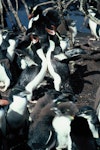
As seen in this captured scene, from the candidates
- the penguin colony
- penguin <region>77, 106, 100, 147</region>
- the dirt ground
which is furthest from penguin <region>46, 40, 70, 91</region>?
penguin <region>77, 106, 100, 147</region>

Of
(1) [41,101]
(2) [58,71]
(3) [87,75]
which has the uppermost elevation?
(1) [41,101]

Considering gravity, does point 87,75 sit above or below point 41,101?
below

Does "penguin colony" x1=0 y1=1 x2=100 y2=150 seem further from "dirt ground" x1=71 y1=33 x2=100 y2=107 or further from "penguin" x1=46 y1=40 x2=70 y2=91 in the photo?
"dirt ground" x1=71 y1=33 x2=100 y2=107

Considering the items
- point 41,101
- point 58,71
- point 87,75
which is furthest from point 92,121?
point 87,75

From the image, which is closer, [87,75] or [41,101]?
[41,101]

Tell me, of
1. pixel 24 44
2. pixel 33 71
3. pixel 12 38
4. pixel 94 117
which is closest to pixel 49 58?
pixel 33 71

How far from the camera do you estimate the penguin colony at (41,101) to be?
16.4ft

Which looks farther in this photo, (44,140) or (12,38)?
(12,38)

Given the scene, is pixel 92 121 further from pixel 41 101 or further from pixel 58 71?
pixel 58 71

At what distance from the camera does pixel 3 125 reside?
5.18 meters

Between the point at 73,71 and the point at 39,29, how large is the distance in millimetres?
945

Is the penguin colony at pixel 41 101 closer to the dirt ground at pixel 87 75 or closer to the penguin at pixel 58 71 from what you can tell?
the penguin at pixel 58 71

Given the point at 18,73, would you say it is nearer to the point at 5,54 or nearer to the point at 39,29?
→ the point at 5,54

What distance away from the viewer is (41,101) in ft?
19.5
